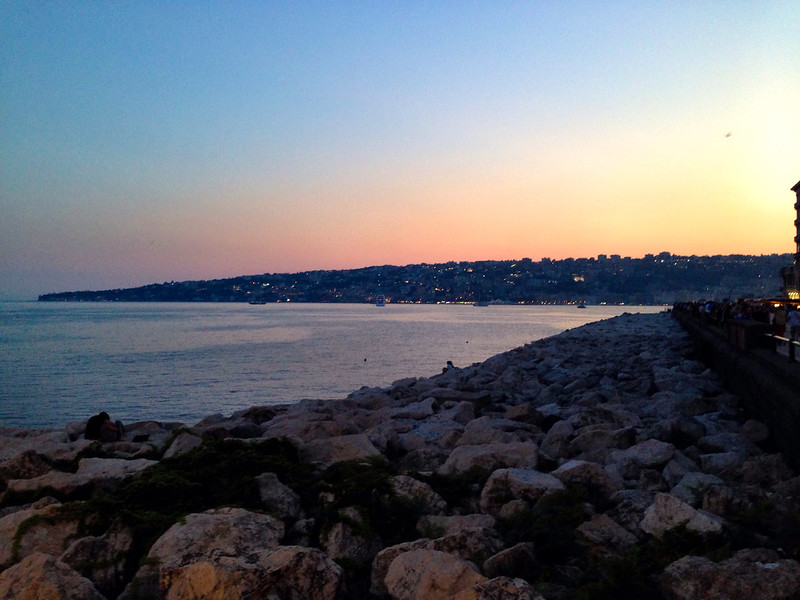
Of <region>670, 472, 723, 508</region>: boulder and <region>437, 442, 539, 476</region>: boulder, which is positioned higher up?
<region>437, 442, 539, 476</region>: boulder

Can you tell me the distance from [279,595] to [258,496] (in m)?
1.68

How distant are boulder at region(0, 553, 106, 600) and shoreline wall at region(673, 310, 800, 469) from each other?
6.78 metres

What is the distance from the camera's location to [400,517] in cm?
530

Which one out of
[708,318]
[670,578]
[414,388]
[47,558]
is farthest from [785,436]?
[708,318]

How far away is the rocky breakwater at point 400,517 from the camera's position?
3953mm

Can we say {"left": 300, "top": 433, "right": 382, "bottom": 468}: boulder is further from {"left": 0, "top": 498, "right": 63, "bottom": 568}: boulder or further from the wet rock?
{"left": 0, "top": 498, "right": 63, "bottom": 568}: boulder

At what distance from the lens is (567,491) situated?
5.34 metres

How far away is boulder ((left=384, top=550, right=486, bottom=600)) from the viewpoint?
3.85 meters

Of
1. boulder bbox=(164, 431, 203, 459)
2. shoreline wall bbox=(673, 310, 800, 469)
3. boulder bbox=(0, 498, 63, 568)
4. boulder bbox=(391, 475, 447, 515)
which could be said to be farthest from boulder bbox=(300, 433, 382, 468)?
shoreline wall bbox=(673, 310, 800, 469)

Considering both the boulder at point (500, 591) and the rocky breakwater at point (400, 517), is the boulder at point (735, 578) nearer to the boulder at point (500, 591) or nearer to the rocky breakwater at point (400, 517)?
the rocky breakwater at point (400, 517)

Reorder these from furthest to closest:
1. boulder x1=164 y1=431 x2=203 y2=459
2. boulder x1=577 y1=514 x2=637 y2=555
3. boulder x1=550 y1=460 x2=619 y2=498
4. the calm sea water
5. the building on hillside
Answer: the building on hillside
the calm sea water
boulder x1=164 y1=431 x2=203 y2=459
boulder x1=550 y1=460 x2=619 y2=498
boulder x1=577 y1=514 x2=637 y2=555

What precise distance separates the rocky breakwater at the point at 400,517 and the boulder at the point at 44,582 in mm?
11

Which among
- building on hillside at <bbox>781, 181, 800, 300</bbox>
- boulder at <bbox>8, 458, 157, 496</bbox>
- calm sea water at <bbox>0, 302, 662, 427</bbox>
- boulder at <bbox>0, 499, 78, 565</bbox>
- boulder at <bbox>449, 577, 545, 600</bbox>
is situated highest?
building on hillside at <bbox>781, 181, 800, 300</bbox>

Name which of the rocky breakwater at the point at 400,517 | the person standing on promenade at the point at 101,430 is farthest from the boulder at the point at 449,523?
the person standing on promenade at the point at 101,430
